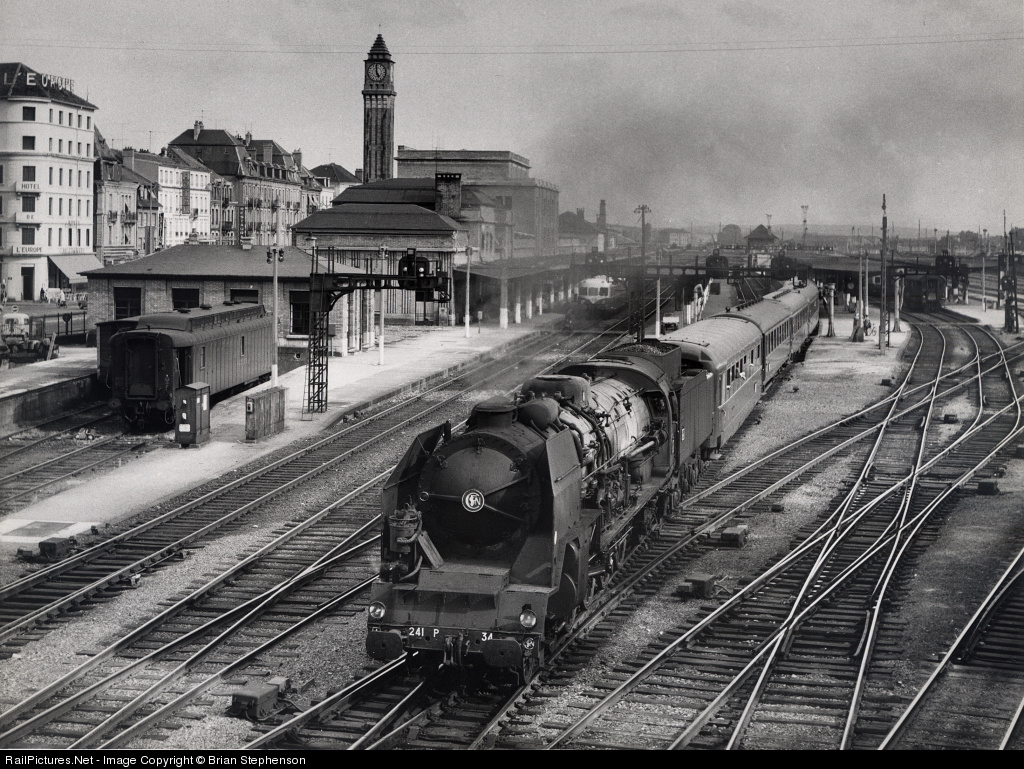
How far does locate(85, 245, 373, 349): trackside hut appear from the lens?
5272cm

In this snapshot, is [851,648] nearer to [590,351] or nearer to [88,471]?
[88,471]

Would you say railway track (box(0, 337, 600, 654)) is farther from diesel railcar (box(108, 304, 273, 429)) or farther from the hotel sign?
the hotel sign

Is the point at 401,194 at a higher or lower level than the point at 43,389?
higher

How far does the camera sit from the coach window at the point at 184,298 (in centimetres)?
5350

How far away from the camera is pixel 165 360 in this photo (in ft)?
119

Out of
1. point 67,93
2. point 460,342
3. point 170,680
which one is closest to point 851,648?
point 170,680

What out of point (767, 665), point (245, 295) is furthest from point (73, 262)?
point (767, 665)

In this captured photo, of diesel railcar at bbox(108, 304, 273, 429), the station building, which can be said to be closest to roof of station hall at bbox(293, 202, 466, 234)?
the station building

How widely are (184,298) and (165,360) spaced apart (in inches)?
717

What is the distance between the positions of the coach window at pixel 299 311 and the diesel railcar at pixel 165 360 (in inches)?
504

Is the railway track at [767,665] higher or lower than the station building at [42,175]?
lower

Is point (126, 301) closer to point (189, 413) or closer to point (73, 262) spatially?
point (189, 413)

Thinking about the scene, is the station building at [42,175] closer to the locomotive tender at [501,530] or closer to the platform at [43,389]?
the platform at [43,389]

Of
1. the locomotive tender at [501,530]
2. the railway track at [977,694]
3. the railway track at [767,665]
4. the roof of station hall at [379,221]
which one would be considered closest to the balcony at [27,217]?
the roof of station hall at [379,221]
